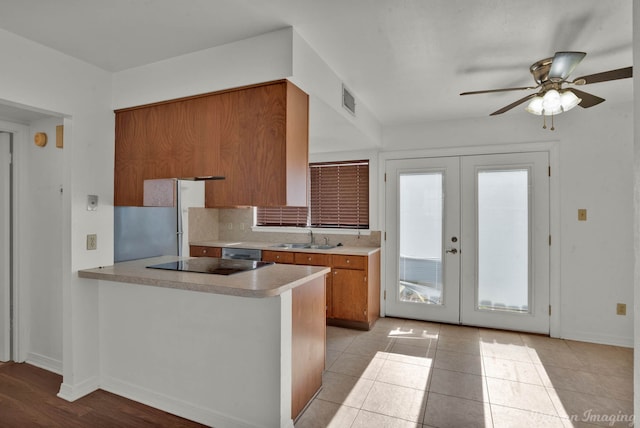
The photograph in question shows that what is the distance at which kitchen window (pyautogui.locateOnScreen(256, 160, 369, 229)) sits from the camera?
14.9 ft

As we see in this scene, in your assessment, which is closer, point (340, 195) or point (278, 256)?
point (278, 256)

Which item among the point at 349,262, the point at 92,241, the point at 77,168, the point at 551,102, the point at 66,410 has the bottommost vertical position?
the point at 66,410

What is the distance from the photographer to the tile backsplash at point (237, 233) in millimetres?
4516

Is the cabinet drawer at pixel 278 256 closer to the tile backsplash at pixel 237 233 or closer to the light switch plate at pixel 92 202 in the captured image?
the tile backsplash at pixel 237 233

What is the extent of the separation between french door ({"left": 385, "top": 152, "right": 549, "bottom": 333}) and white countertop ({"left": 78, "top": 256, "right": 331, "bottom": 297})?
2.08 metres

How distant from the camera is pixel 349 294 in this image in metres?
3.88

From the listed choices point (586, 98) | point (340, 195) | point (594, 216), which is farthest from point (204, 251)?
point (594, 216)

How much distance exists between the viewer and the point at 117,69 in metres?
2.62

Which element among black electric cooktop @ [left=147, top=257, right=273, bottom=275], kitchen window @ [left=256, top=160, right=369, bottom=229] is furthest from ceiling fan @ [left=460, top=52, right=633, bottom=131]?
kitchen window @ [left=256, top=160, right=369, bottom=229]

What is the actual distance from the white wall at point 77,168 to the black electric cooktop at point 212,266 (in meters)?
0.51

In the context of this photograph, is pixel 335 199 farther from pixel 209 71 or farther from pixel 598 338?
pixel 598 338

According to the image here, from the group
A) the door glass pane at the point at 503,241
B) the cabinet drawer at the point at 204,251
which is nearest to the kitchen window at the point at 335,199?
the cabinet drawer at the point at 204,251

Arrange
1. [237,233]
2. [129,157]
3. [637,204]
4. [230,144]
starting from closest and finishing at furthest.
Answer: [637,204] < [230,144] < [129,157] < [237,233]

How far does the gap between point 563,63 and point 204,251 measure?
4.13 metres
